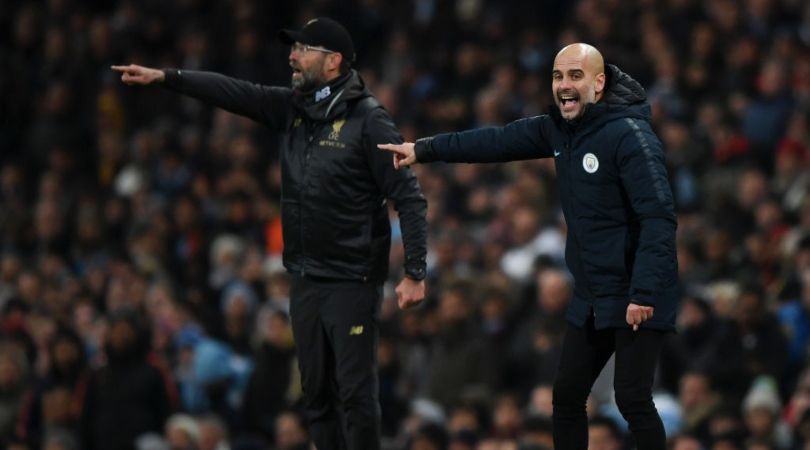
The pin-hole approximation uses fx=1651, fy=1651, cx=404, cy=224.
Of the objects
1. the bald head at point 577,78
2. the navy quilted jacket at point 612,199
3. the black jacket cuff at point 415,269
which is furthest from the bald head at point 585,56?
the black jacket cuff at point 415,269

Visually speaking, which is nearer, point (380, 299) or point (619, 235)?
point (619, 235)

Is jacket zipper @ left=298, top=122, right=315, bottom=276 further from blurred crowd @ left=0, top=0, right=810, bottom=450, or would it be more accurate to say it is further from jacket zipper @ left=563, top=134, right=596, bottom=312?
blurred crowd @ left=0, top=0, right=810, bottom=450

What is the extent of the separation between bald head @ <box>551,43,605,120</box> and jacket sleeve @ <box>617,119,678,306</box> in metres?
0.24

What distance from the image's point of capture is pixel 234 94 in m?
7.68

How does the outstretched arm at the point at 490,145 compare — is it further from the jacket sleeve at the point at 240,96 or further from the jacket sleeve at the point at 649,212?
the jacket sleeve at the point at 240,96

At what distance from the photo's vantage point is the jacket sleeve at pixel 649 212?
633 centimetres

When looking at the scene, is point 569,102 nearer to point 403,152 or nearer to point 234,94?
point 403,152

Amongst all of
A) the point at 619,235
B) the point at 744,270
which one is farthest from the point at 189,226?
the point at 619,235

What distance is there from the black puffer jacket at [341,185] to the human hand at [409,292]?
1.6 inches

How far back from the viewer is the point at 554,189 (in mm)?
13578

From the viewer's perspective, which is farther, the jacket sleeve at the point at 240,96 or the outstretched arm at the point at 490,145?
the jacket sleeve at the point at 240,96

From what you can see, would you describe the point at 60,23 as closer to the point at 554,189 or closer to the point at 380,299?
the point at 554,189

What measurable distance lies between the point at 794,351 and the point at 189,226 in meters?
6.37

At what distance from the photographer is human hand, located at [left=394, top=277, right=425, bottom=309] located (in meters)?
7.25
